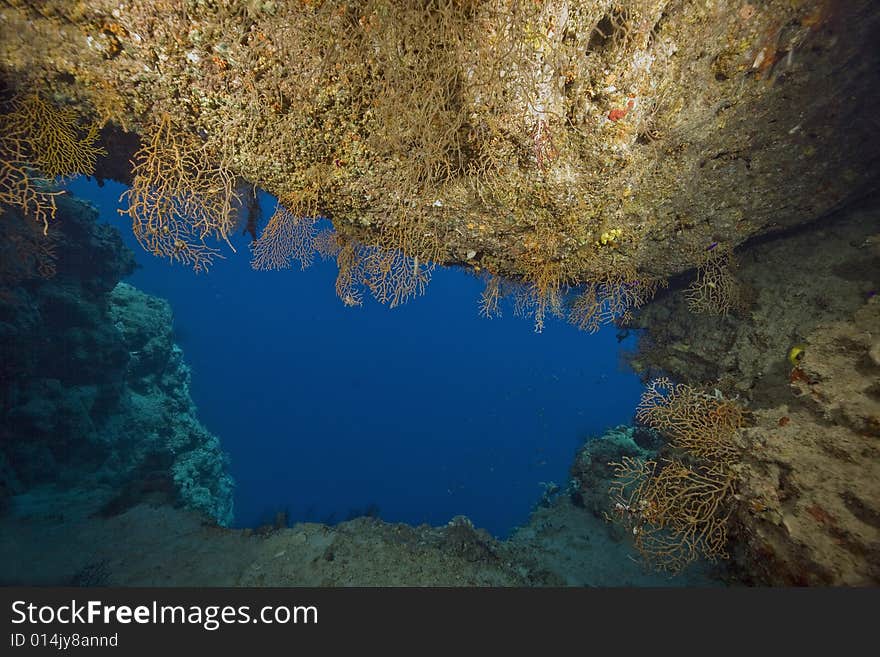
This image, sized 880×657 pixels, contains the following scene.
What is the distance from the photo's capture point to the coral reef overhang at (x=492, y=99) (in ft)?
10.5

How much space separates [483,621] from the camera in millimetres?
3242

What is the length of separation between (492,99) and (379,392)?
230 ft

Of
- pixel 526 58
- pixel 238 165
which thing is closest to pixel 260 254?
pixel 238 165

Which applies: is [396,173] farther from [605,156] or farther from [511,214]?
[605,156]

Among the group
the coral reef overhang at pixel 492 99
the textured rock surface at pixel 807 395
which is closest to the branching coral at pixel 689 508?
the textured rock surface at pixel 807 395

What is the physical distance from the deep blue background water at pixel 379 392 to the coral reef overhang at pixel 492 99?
3232 cm

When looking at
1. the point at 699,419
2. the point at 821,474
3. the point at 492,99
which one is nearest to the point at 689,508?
the point at 699,419

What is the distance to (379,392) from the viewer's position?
71.3m

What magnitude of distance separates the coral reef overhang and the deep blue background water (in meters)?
32.3

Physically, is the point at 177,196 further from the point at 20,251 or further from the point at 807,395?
the point at 20,251

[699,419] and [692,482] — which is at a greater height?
[699,419]

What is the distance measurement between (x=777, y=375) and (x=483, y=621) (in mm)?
5021

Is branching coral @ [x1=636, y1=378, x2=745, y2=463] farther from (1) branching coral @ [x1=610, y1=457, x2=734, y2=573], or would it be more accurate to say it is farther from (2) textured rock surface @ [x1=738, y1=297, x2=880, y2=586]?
(2) textured rock surface @ [x1=738, y1=297, x2=880, y2=586]

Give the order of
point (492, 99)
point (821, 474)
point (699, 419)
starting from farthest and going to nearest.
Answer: point (699, 419)
point (492, 99)
point (821, 474)
